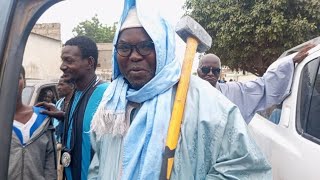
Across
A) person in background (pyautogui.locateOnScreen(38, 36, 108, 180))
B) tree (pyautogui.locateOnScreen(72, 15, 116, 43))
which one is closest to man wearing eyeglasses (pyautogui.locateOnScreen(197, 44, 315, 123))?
person in background (pyautogui.locateOnScreen(38, 36, 108, 180))

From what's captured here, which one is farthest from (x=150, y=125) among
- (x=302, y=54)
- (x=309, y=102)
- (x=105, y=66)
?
(x=105, y=66)

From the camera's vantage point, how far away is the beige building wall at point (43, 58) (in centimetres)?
1377

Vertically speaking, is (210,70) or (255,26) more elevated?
(255,26)

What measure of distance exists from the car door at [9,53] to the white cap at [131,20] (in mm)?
565

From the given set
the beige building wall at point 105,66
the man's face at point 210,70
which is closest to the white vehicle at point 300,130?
the man's face at point 210,70

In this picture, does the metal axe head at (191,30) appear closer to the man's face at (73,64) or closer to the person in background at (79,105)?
the person in background at (79,105)

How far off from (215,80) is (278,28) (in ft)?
29.6

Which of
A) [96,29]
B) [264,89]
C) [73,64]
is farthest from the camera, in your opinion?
[96,29]

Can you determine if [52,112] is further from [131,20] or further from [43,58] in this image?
[43,58]

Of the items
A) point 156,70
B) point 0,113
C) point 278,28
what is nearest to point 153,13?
point 156,70

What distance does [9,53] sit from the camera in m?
1.22

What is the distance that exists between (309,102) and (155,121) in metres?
1.24

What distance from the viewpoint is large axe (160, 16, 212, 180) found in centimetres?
158

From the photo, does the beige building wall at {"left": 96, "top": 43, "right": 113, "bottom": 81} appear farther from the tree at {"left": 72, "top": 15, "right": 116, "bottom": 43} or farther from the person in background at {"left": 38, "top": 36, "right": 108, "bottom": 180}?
the tree at {"left": 72, "top": 15, "right": 116, "bottom": 43}
